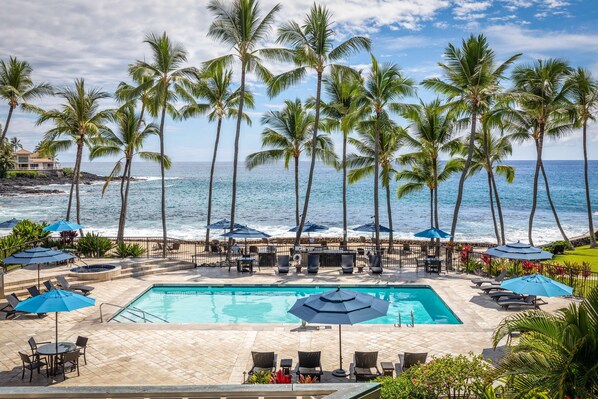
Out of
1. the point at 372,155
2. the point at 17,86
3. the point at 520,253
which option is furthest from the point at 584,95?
the point at 17,86

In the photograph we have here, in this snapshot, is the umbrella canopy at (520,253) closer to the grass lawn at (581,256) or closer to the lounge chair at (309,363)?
the grass lawn at (581,256)

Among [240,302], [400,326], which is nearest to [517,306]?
[400,326]

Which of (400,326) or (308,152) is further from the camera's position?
(308,152)

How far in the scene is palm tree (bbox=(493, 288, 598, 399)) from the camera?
238 inches

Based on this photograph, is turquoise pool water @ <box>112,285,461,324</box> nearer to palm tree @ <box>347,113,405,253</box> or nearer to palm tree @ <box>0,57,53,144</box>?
palm tree @ <box>347,113,405,253</box>

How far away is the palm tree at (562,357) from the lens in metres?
6.04

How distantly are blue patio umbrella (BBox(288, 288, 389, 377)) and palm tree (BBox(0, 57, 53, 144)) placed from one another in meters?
26.3

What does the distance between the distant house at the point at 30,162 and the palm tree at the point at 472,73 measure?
14332 cm

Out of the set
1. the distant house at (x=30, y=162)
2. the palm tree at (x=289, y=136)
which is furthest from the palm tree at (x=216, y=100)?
the distant house at (x=30, y=162)

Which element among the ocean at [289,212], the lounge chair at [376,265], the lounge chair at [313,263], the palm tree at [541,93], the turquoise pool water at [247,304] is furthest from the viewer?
the ocean at [289,212]

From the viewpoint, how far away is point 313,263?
24.2m

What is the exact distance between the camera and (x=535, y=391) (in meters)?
6.75

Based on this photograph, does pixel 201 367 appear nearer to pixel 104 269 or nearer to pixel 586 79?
pixel 104 269

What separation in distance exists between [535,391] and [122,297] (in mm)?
16207
